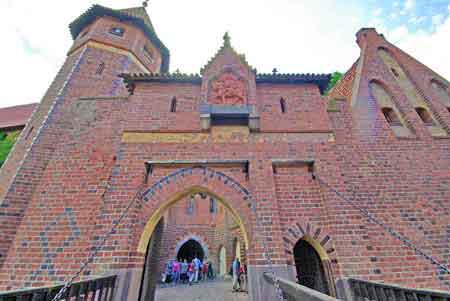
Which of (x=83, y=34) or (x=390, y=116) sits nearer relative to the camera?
(x=390, y=116)

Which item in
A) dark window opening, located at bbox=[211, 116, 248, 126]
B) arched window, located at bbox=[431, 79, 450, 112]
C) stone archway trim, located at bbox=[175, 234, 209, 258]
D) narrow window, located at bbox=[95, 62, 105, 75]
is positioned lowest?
stone archway trim, located at bbox=[175, 234, 209, 258]

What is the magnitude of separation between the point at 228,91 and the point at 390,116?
18.5 feet

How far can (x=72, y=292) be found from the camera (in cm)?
277

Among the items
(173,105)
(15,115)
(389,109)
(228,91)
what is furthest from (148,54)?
(15,115)

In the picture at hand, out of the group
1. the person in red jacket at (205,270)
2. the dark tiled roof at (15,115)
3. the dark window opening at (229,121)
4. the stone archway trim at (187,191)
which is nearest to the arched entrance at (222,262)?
Answer: the person in red jacket at (205,270)

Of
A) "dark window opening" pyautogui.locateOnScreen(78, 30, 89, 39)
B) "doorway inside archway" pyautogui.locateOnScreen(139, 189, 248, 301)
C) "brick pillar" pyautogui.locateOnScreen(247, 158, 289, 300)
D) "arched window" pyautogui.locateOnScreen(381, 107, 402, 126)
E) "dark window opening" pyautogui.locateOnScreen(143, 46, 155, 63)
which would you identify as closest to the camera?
"brick pillar" pyautogui.locateOnScreen(247, 158, 289, 300)

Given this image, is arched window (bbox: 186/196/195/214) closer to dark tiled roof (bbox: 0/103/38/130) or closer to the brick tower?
the brick tower

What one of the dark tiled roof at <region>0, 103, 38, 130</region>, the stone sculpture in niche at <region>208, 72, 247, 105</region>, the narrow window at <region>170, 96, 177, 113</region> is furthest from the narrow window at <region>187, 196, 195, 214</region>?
the stone sculpture in niche at <region>208, 72, 247, 105</region>

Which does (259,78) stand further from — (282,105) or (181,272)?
(181,272)

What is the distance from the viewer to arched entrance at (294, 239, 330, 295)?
4925 millimetres

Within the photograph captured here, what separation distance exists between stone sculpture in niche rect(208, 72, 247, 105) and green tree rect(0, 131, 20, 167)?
42.9 ft

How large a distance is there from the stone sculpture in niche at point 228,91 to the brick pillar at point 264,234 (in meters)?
1.97

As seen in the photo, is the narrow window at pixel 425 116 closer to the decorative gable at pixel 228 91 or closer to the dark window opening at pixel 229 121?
the decorative gable at pixel 228 91

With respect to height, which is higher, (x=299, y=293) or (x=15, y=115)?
(x=15, y=115)
